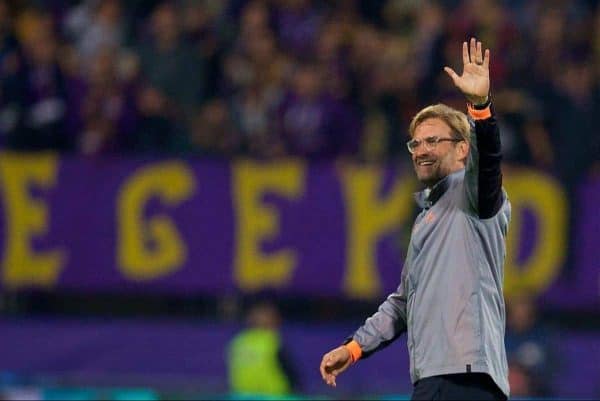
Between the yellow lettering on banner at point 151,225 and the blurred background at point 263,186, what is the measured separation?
1cm

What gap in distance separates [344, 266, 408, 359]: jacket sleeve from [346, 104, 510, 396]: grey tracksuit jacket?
0.84ft

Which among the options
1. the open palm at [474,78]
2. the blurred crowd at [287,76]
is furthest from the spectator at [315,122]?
the open palm at [474,78]

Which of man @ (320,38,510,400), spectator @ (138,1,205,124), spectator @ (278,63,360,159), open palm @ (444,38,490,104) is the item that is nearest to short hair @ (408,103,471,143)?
man @ (320,38,510,400)

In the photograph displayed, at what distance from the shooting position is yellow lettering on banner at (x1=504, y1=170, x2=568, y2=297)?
11.1 metres

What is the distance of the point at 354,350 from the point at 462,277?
0.61 metres

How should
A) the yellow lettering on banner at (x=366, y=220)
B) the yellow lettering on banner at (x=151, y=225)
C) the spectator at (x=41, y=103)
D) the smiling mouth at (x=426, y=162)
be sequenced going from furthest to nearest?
the spectator at (x=41, y=103) → the yellow lettering on banner at (x=151, y=225) → the yellow lettering on banner at (x=366, y=220) → the smiling mouth at (x=426, y=162)

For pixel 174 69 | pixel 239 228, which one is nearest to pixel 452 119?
pixel 239 228

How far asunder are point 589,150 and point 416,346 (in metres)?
6.16

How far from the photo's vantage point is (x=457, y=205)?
511cm

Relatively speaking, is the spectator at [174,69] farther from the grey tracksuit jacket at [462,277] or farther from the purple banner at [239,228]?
the grey tracksuit jacket at [462,277]

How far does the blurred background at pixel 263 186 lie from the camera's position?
11.1 meters

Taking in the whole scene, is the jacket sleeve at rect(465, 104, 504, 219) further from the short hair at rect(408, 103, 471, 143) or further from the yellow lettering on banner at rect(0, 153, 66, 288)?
the yellow lettering on banner at rect(0, 153, 66, 288)

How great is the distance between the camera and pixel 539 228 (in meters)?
11.2

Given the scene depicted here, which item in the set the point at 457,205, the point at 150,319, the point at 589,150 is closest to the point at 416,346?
the point at 457,205
